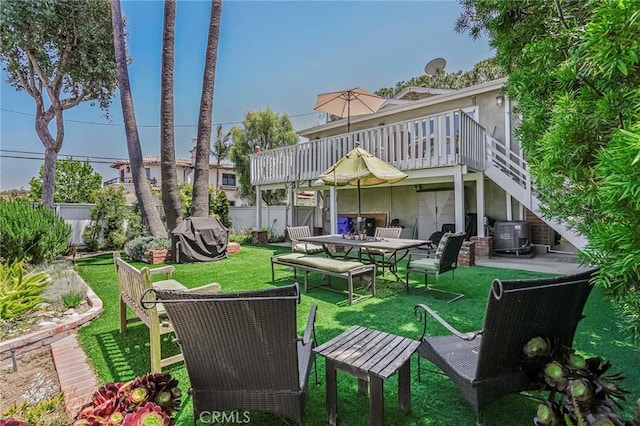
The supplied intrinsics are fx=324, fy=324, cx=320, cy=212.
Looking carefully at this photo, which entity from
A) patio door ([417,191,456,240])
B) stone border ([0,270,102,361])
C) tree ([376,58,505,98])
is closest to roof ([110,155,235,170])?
tree ([376,58,505,98])

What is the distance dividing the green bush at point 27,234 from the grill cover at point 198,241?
2596mm

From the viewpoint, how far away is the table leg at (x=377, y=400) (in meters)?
1.96

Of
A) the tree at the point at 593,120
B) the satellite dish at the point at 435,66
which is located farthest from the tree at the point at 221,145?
the tree at the point at 593,120

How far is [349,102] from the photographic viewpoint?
389 inches

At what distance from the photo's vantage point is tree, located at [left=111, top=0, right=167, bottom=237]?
10602mm

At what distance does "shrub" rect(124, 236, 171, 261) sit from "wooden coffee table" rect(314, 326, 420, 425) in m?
8.46

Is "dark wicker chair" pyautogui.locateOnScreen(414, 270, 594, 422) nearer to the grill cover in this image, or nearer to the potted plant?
the grill cover

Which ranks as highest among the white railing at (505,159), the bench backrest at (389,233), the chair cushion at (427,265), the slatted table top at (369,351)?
the white railing at (505,159)

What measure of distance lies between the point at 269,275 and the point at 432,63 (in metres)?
10.1

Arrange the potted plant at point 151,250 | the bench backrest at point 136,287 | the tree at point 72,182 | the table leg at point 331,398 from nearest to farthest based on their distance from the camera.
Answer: the table leg at point 331,398 < the bench backrest at point 136,287 < the potted plant at point 151,250 < the tree at point 72,182

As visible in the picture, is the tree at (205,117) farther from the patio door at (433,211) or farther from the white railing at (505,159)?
the white railing at (505,159)

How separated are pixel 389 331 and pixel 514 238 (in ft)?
21.5

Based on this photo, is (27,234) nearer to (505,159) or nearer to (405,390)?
(405,390)

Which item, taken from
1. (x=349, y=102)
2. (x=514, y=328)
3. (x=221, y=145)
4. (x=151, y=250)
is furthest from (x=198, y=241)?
(x=221, y=145)
